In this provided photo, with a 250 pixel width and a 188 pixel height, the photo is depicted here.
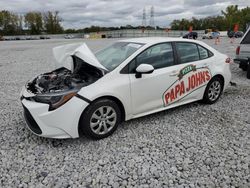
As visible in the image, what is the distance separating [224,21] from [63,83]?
87802mm

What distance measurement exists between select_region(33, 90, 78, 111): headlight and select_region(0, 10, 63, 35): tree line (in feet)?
302

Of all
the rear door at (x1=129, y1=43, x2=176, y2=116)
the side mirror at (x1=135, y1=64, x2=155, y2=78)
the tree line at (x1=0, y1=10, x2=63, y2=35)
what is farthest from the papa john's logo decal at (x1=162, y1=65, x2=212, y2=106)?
the tree line at (x1=0, y1=10, x2=63, y2=35)

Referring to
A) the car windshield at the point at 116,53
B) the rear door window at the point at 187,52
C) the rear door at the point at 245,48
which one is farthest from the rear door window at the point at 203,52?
the rear door at the point at 245,48

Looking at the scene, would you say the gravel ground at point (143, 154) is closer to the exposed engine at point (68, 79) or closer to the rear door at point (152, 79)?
the rear door at point (152, 79)

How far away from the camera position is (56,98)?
3.11 meters

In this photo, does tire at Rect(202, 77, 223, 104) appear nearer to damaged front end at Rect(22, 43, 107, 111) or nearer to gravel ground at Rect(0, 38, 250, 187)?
gravel ground at Rect(0, 38, 250, 187)

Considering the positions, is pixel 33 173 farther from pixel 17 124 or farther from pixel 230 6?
pixel 230 6

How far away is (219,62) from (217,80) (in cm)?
39

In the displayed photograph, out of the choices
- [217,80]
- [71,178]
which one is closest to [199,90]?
[217,80]

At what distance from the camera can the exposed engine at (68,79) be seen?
3406 millimetres

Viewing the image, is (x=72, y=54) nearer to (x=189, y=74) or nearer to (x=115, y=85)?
(x=115, y=85)

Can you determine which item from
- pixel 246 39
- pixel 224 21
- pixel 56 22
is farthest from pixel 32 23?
pixel 246 39

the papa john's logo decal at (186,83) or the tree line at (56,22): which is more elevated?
the tree line at (56,22)

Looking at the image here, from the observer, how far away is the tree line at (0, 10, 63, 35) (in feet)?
277
